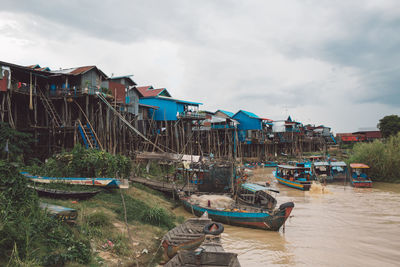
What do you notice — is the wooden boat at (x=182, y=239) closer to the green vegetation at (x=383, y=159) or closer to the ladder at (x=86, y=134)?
the ladder at (x=86, y=134)

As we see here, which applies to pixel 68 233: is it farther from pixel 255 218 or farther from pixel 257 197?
pixel 257 197

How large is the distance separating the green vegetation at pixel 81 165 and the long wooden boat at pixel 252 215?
16.0 feet

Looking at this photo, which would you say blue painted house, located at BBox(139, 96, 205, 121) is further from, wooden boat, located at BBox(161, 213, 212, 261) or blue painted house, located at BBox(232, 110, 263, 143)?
wooden boat, located at BBox(161, 213, 212, 261)

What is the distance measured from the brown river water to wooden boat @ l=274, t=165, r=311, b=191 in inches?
190

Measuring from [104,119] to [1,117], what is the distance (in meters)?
7.11

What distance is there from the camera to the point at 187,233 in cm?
945

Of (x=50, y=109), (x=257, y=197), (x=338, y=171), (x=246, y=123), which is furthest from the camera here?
(x=246, y=123)

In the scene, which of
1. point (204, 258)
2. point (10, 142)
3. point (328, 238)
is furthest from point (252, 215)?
point (10, 142)

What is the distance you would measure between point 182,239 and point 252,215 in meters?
4.45

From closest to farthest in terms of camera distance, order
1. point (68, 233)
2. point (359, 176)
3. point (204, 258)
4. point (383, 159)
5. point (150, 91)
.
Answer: point (68, 233), point (204, 258), point (359, 176), point (383, 159), point (150, 91)

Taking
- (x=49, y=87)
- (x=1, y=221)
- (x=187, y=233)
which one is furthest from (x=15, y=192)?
(x=49, y=87)

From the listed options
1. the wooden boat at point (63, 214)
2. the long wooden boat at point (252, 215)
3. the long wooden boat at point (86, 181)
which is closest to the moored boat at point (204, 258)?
the wooden boat at point (63, 214)

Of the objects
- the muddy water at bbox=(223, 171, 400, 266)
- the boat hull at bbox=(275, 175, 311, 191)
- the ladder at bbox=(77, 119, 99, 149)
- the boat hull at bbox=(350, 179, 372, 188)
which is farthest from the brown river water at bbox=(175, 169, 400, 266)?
the ladder at bbox=(77, 119, 99, 149)

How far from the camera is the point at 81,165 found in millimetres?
13570
